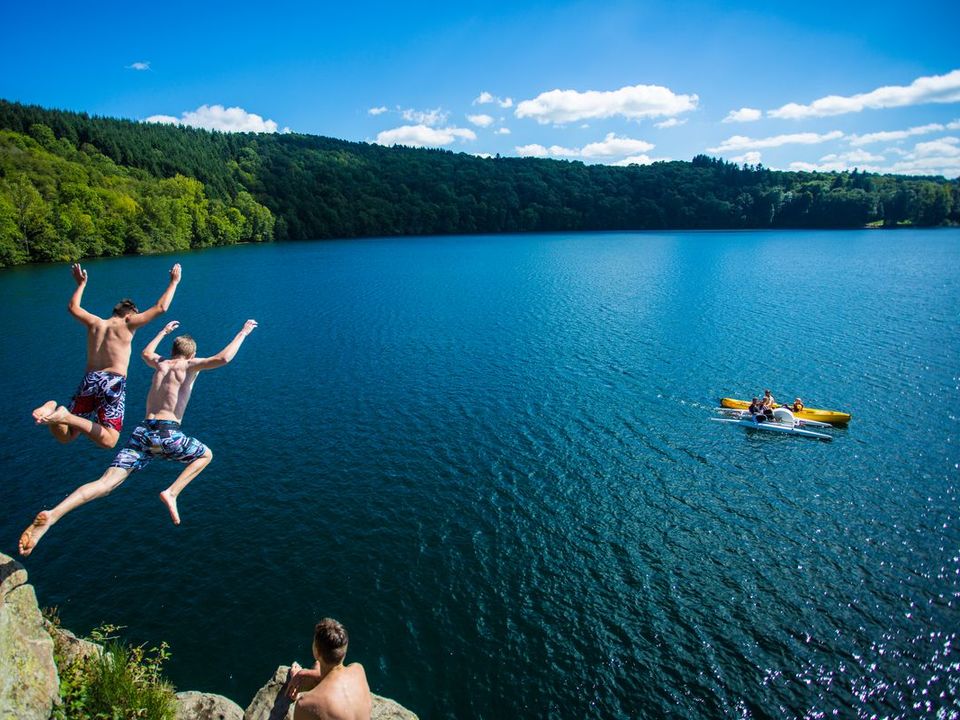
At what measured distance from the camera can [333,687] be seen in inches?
262

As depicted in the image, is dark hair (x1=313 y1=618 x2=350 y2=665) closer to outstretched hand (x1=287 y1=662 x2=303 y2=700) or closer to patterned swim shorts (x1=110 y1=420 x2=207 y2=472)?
outstretched hand (x1=287 y1=662 x2=303 y2=700)

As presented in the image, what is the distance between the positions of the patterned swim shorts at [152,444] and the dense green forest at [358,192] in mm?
105080

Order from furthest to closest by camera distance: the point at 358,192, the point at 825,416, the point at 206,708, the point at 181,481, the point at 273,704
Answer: the point at 358,192 < the point at 825,416 < the point at 206,708 < the point at 273,704 < the point at 181,481

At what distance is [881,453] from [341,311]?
4685 cm

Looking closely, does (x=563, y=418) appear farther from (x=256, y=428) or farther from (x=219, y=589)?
(x=219, y=589)

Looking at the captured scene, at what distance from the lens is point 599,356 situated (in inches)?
1597

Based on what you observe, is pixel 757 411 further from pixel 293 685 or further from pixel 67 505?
pixel 67 505

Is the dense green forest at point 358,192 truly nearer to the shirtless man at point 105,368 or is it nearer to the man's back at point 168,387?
the shirtless man at point 105,368

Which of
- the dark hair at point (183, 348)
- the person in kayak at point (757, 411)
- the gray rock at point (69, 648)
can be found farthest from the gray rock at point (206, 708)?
the person in kayak at point (757, 411)

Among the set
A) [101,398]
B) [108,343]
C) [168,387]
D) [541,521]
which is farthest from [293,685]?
[541,521]

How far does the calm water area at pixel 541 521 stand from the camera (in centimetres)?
1412

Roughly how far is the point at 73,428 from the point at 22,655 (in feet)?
13.7

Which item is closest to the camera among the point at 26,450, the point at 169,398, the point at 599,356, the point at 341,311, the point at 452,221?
the point at 169,398

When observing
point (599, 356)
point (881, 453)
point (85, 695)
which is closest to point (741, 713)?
point (85, 695)
